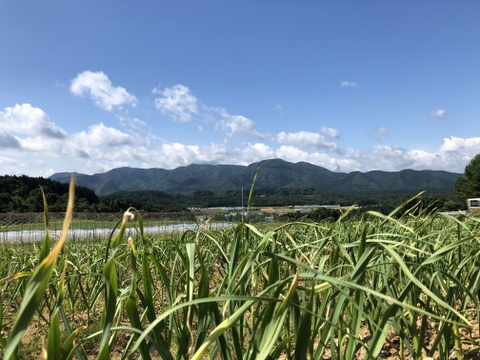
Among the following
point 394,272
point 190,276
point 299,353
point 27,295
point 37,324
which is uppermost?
point 27,295

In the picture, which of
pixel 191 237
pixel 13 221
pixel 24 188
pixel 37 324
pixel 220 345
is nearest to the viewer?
pixel 220 345

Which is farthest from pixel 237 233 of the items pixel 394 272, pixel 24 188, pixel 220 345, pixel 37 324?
pixel 24 188

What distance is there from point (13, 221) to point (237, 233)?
18019mm

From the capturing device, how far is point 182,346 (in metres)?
0.96

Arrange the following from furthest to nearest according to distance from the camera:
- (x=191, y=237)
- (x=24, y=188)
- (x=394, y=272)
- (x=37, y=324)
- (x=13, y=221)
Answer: (x=24, y=188) < (x=13, y=221) < (x=191, y=237) < (x=37, y=324) < (x=394, y=272)

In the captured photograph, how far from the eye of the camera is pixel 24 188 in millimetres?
36531

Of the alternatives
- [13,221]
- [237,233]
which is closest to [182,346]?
[237,233]

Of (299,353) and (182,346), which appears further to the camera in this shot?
(182,346)

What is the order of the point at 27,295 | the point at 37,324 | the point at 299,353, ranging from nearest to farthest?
the point at 27,295 → the point at 299,353 → the point at 37,324

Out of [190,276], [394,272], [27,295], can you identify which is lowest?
[394,272]

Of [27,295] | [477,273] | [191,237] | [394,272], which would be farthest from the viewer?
[191,237]

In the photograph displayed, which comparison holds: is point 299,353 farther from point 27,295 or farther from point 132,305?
point 27,295

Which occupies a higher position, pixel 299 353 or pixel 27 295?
pixel 27 295

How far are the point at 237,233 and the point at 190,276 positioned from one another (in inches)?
7.5
